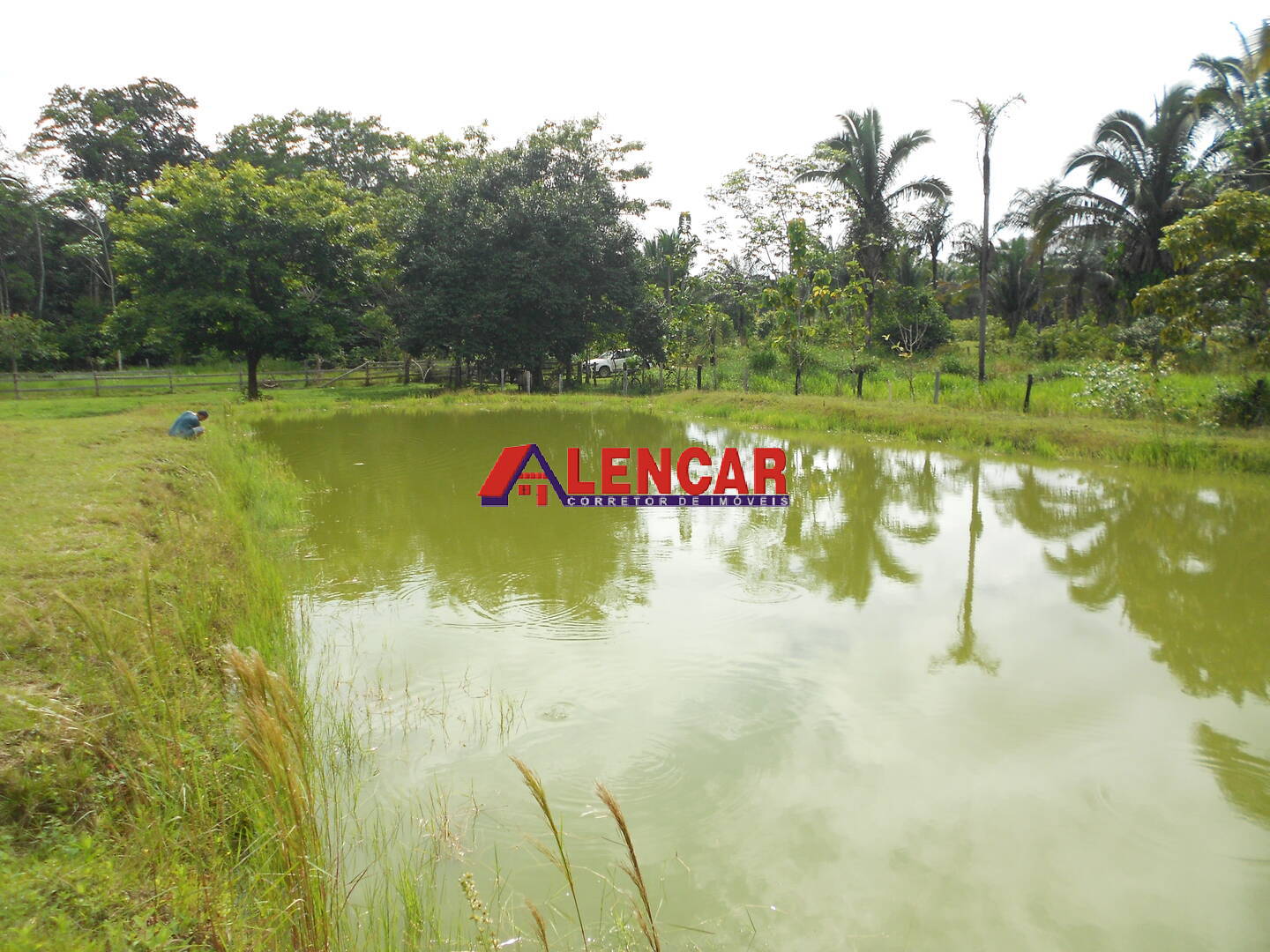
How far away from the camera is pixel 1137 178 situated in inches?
659

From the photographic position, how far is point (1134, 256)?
1741 cm

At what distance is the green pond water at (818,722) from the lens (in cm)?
241

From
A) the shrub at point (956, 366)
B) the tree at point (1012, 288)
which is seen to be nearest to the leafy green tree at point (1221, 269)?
the shrub at point (956, 366)

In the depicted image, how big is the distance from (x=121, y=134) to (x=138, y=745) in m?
29.2

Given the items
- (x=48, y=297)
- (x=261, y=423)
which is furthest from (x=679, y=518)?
(x=48, y=297)

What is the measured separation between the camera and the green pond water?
2412mm

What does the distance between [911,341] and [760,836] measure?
2005 centimetres

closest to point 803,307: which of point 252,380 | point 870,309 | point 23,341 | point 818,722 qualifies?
point 870,309

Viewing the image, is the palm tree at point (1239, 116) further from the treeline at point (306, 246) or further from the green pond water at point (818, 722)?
the treeline at point (306, 246)

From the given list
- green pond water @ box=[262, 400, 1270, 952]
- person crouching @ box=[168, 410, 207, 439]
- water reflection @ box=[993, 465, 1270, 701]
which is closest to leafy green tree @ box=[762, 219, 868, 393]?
water reflection @ box=[993, 465, 1270, 701]

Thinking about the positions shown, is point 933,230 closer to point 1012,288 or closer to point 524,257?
point 1012,288

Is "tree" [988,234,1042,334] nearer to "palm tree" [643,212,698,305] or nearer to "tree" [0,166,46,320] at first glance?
"palm tree" [643,212,698,305]

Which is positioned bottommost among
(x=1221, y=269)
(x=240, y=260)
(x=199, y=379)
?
(x=199, y=379)

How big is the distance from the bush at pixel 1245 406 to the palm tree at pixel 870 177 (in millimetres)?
10007
